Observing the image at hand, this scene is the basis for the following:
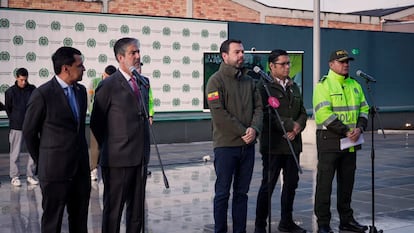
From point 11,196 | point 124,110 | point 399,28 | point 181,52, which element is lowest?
point 11,196

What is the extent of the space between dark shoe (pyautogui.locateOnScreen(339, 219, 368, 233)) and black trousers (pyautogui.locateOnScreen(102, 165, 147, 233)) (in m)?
2.70

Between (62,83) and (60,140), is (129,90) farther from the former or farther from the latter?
(60,140)

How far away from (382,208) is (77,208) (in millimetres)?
4774

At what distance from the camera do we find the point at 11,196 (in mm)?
9828

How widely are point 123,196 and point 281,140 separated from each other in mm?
2147

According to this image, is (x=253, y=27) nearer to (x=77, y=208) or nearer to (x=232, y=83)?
(x=232, y=83)

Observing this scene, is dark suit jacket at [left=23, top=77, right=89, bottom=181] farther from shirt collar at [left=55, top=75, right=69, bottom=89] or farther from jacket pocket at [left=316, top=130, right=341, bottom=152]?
jacket pocket at [left=316, top=130, right=341, bottom=152]

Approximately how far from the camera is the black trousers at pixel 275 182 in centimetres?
714

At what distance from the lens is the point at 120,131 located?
5.75 meters

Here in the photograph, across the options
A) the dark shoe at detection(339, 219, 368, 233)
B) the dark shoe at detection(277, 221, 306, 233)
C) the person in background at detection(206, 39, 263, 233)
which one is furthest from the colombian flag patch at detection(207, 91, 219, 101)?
the dark shoe at detection(339, 219, 368, 233)

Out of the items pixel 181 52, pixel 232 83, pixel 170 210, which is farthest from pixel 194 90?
pixel 232 83

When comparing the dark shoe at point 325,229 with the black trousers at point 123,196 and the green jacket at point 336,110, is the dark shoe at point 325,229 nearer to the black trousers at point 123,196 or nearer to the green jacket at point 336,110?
the green jacket at point 336,110

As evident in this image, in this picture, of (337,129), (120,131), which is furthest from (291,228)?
(120,131)

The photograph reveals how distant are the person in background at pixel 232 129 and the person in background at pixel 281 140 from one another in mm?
466
